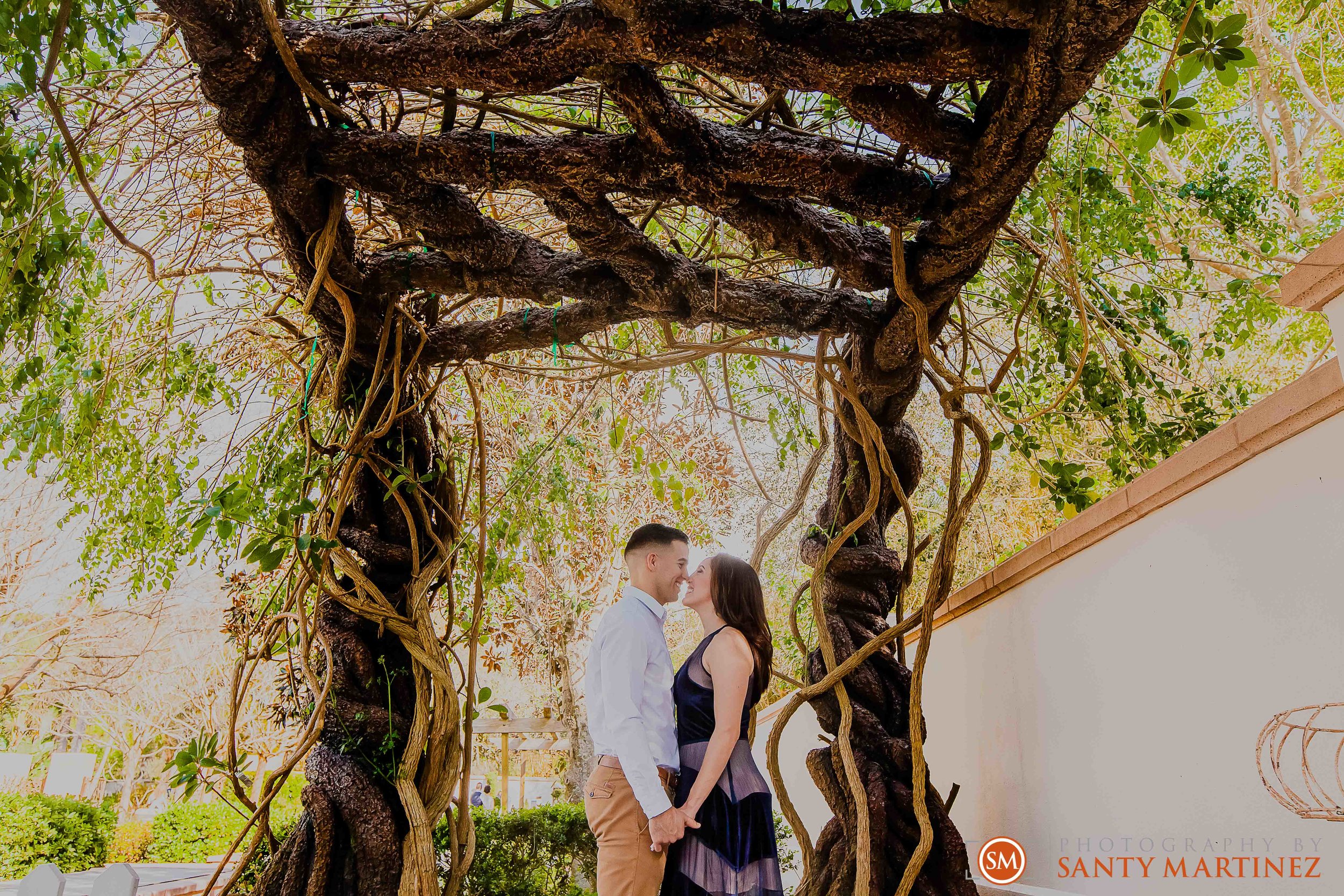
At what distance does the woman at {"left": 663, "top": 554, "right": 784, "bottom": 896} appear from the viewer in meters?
2.12

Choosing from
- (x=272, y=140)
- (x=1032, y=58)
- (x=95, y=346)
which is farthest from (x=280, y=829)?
(x=1032, y=58)

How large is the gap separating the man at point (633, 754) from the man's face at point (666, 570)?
0.06 meters

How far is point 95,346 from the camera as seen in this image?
274 cm

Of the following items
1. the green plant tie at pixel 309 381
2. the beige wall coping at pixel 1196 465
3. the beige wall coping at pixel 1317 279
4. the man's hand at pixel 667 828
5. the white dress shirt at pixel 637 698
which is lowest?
the man's hand at pixel 667 828

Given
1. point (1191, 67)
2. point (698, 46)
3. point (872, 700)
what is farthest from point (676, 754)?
point (1191, 67)

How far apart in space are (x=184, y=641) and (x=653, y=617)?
14.0 meters

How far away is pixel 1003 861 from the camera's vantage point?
2.38 meters

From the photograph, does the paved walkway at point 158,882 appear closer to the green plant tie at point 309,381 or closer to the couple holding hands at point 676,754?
the couple holding hands at point 676,754

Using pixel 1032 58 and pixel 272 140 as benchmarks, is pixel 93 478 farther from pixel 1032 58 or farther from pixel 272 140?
pixel 1032 58

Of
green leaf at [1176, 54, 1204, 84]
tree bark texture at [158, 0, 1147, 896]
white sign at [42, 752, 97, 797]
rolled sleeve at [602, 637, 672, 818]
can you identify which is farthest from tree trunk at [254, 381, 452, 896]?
white sign at [42, 752, 97, 797]

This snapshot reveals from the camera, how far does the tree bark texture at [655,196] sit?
147 centimetres

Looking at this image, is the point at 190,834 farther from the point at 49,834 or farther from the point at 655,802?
the point at 655,802

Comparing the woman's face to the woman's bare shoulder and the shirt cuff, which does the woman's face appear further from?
Answer: the shirt cuff

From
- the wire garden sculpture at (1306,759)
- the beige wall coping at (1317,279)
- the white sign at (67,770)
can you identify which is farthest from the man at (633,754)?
the white sign at (67,770)
